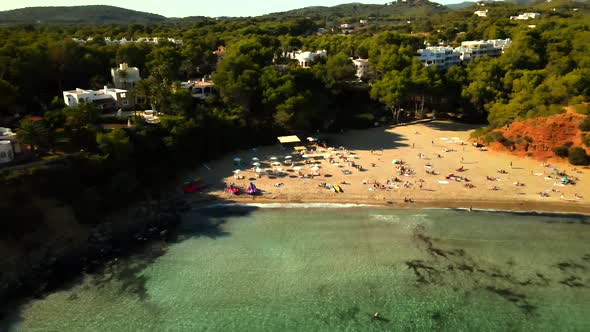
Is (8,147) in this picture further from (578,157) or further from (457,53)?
(457,53)

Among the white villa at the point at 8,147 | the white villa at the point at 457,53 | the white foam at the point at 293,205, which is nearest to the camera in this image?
the white villa at the point at 8,147

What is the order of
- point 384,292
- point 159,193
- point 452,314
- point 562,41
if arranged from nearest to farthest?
point 452,314 → point 384,292 → point 159,193 → point 562,41

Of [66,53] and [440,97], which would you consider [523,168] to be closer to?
[440,97]

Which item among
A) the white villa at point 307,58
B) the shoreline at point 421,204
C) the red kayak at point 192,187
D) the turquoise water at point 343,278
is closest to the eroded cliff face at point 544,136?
the shoreline at point 421,204

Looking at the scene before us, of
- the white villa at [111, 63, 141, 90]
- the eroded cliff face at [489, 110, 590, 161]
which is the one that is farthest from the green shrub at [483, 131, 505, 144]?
the white villa at [111, 63, 141, 90]

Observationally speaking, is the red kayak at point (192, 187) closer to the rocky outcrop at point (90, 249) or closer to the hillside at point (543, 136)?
the rocky outcrop at point (90, 249)

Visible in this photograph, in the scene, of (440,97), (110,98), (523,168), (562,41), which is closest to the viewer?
(523,168)

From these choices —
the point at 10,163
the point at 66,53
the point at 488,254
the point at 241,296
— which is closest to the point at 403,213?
the point at 488,254
